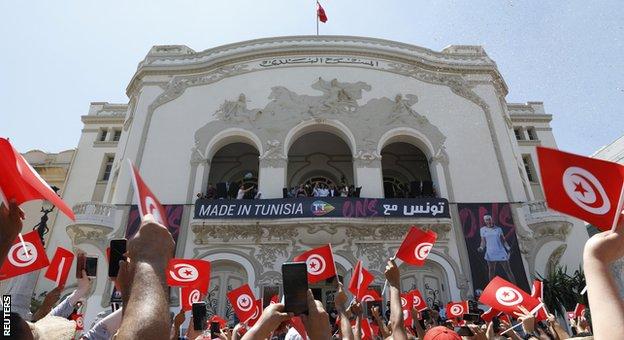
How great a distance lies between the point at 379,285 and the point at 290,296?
15009 mm

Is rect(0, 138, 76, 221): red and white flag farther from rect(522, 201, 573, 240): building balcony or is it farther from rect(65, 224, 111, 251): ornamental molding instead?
rect(522, 201, 573, 240): building balcony

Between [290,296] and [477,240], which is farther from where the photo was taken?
[477,240]

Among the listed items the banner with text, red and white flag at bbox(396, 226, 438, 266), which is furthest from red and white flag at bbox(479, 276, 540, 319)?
the banner with text

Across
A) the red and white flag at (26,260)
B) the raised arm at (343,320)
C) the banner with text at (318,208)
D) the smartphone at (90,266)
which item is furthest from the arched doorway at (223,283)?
the raised arm at (343,320)

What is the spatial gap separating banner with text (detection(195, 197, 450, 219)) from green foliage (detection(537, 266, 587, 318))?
14.8 ft

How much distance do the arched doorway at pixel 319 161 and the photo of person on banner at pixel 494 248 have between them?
749cm

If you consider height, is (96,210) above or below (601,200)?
above

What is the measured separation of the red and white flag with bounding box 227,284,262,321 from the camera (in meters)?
9.12

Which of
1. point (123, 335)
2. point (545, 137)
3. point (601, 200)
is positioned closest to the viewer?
point (123, 335)

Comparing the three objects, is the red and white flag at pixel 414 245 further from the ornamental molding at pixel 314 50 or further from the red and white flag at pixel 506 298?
the ornamental molding at pixel 314 50

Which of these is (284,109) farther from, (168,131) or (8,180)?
(8,180)

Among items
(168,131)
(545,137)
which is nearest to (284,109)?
(168,131)

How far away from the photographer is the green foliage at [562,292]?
49.2 ft

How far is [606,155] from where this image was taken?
30750 mm
